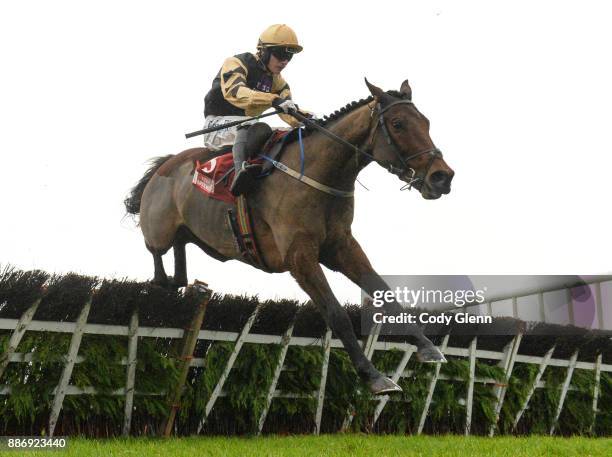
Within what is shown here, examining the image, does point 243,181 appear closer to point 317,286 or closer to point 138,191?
point 317,286

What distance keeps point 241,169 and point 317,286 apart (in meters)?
1.28

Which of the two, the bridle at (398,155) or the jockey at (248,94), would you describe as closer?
the bridle at (398,155)

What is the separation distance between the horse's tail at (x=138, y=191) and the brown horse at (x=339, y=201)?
74.6 inches

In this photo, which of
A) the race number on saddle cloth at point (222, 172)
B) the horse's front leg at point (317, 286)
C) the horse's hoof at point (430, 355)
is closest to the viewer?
the horse's hoof at point (430, 355)

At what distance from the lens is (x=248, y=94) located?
705cm

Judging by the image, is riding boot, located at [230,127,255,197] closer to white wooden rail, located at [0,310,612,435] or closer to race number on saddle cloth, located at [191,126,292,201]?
race number on saddle cloth, located at [191,126,292,201]

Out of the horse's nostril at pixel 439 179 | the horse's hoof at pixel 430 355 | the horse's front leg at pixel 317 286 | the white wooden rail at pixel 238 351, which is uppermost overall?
the horse's nostril at pixel 439 179

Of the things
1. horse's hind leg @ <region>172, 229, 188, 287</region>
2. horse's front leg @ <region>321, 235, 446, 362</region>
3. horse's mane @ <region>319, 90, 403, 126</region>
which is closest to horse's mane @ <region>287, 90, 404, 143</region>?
horse's mane @ <region>319, 90, 403, 126</region>

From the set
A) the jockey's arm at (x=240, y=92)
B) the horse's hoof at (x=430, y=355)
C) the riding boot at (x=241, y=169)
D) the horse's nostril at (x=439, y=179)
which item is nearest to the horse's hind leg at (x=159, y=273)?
the riding boot at (x=241, y=169)

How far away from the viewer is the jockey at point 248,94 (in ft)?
23.0

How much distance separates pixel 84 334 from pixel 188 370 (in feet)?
4.09

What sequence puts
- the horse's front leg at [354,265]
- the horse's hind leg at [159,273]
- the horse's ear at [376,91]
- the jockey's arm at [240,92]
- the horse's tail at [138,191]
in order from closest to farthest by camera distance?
1. the horse's ear at [376,91]
2. the horse's front leg at [354,265]
3. the jockey's arm at [240,92]
4. the horse's hind leg at [159,273]
5. the horse's tail at [138,191]

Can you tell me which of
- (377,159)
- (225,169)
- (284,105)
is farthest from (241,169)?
(377,159)

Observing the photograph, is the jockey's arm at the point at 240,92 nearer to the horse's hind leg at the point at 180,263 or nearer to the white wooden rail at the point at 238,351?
the horse's hind leg at the point at 180,263
